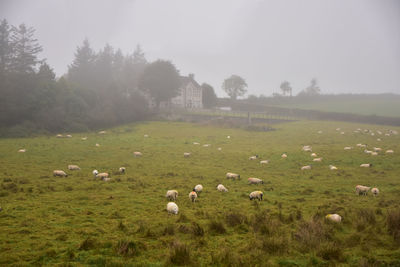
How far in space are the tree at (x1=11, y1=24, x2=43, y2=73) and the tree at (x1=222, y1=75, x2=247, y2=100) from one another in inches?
3671

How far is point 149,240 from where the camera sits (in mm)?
7949

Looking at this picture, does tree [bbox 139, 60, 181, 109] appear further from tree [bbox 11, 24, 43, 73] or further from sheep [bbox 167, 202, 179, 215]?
sheep [bbox 167, 202, 179, 215]

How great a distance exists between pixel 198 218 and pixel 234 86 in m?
128

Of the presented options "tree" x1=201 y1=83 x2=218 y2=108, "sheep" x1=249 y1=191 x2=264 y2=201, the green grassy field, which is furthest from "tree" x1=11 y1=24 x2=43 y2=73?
"tree" x1=201 y1=83 x2=218 y2=108

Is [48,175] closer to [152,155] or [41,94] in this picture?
[152,155]

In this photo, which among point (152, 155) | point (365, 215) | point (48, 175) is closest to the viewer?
point (365, 215)

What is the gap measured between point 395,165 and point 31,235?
907 inches

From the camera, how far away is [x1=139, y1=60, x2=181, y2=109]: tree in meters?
74.0

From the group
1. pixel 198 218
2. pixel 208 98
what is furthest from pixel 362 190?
pixel 208 98

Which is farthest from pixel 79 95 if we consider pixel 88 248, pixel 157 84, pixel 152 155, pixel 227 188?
pixel 88 248

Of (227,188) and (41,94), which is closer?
(227,188)

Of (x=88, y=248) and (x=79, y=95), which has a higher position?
(x=79, y=95)

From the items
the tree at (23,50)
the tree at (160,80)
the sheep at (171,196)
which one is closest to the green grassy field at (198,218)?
the sheep at (171,196)

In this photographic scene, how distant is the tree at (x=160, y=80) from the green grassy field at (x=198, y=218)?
5670 centimetres
